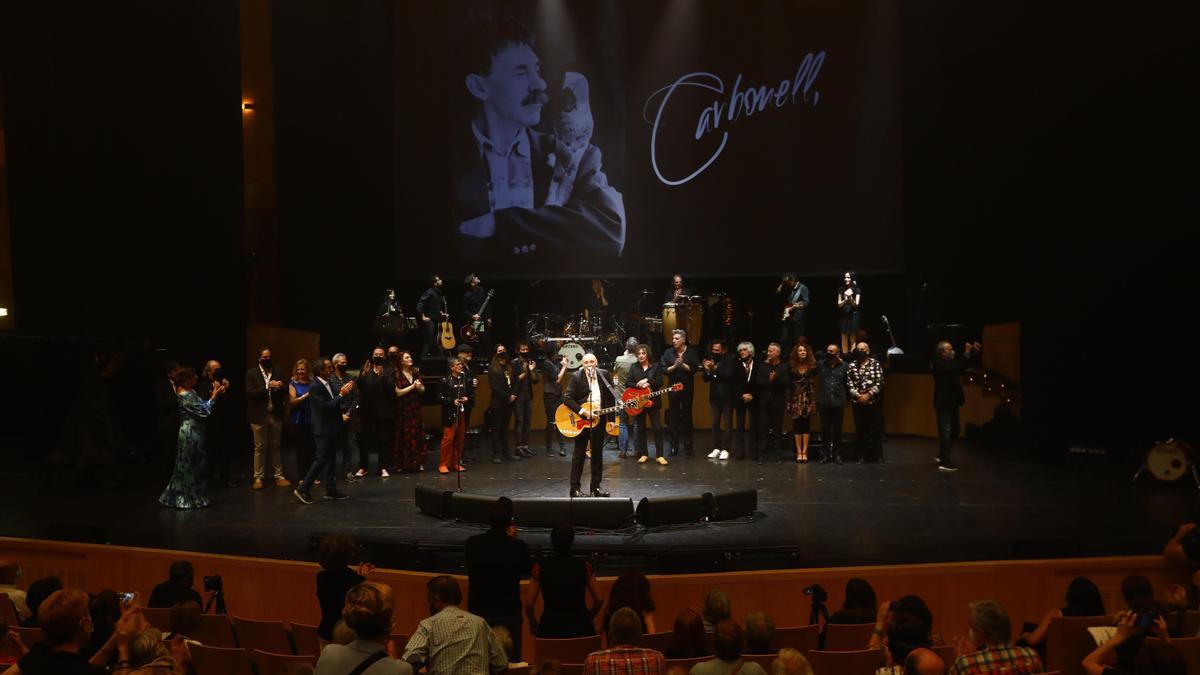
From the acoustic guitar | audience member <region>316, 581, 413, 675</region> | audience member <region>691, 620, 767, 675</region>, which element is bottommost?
audience member <region>691, 620, 767, 675</region>

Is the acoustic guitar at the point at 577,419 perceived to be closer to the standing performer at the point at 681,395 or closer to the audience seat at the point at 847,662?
the standing performer at the point at 681,395

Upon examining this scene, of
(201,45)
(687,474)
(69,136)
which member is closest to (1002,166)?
(687,474)

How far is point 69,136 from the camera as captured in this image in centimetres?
1346

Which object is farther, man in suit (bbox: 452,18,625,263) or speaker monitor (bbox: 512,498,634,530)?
man in suit (bbox: 452,18,625,263)

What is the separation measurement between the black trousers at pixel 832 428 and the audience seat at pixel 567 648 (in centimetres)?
927

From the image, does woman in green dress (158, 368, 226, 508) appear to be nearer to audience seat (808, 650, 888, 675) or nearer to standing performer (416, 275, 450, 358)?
standing performer (416, 275, 450, 358)

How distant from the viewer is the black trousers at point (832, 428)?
14.0m

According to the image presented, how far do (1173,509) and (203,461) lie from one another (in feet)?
32.5

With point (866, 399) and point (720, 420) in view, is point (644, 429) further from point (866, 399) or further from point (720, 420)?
point (866, 399)

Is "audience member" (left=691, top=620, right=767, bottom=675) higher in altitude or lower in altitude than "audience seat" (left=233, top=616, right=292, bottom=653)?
higher

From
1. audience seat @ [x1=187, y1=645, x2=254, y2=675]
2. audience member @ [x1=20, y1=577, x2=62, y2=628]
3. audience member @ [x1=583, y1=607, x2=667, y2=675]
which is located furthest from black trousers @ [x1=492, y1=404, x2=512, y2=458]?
audience member @ [x1=583, y1=607, x2=667, y2=675]

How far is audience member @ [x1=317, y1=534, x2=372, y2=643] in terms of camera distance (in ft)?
17.5

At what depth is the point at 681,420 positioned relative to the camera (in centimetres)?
1473

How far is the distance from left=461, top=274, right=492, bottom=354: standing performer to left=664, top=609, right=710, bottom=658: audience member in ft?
42.9
